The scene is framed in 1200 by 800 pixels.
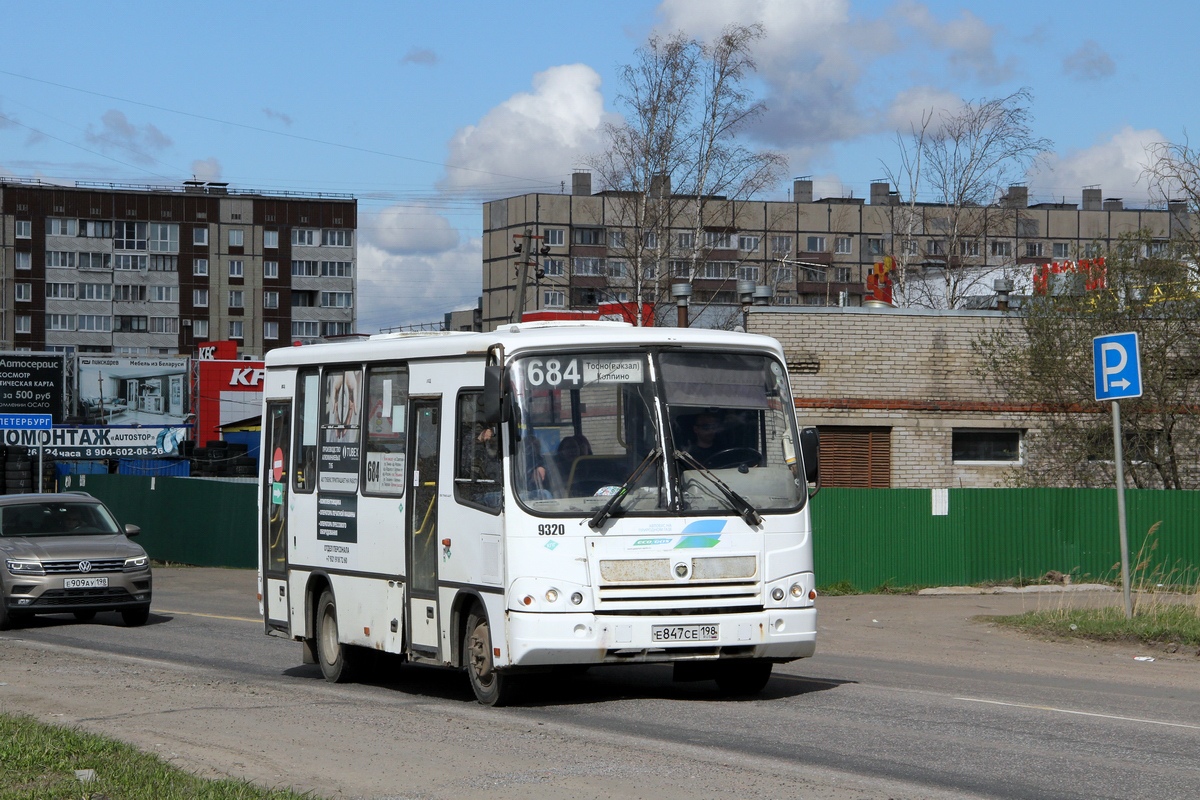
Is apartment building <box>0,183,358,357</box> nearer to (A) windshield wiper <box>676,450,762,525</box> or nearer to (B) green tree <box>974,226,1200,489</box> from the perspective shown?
(B) green tree <box>974,226,1200,489</box>

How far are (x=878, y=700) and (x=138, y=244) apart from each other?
112162 mm

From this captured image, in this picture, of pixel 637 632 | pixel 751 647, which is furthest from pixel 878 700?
pixel 637 632

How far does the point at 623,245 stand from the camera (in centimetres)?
4384

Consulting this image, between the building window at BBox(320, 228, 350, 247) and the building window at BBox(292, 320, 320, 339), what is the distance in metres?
6.27

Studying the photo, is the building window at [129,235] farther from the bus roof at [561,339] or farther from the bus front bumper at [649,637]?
the bus front bumper at [649,637]

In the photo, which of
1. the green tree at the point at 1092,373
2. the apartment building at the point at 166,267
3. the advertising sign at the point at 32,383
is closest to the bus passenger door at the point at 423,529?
the green tree at the point at 1092,373

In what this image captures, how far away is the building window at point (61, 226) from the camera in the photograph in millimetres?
113875

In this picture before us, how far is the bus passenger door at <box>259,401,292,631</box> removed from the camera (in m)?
13.8

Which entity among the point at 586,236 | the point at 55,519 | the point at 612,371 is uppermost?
the point at 586,236

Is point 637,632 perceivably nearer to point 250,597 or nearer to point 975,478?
point 250,597

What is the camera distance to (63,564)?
63.0 feet

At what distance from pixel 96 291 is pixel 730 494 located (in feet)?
372

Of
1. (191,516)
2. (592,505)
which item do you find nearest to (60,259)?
(191,516)

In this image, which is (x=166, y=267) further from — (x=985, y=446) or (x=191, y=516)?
(x=985, y=446)
